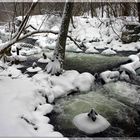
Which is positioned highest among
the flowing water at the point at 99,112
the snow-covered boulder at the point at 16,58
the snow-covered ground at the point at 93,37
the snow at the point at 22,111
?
the snow-covered ground at the point at 93,37

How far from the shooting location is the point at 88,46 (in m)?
13.3

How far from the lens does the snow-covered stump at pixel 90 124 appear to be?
4797 mm

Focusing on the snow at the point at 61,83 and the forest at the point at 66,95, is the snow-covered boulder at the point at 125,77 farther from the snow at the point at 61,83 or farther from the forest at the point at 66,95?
the snow at the point at 61,83

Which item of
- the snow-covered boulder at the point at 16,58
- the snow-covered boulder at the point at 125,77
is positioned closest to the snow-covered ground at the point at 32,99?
the snow-covered boulder at the point at 125,77

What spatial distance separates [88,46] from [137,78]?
5593mm

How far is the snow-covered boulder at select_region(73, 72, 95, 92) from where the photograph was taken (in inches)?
273

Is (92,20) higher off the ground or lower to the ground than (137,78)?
higher

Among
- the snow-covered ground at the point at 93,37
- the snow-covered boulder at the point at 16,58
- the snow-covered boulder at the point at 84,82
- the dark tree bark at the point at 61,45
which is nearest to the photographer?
the snow-covered boulder at the point at 84,82

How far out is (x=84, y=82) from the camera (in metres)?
7.16

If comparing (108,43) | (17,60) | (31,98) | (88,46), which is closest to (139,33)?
(108,43)

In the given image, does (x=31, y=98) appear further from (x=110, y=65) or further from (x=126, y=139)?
(x=110, y=65)

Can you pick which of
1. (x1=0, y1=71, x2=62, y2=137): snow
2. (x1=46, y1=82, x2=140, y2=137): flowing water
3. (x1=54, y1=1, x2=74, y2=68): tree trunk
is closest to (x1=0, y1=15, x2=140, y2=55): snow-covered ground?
(x1=54, y1=1, x2=74, y2=68): tree trunk

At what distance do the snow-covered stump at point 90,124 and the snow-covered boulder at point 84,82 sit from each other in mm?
1757

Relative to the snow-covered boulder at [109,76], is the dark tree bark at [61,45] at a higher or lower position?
higher
